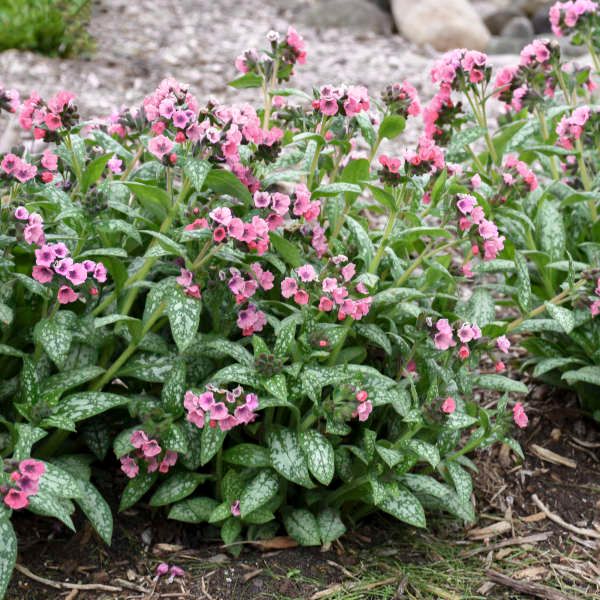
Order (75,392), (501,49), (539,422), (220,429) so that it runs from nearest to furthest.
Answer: (220,429), (75,392), (539,422), (501,49)

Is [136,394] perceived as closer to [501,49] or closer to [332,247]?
[332,247]

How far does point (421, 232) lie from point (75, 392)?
3.94ft

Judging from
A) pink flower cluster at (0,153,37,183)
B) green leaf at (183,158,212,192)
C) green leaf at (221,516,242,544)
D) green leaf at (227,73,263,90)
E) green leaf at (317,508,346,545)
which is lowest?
green leaf at (317,508,346,545)

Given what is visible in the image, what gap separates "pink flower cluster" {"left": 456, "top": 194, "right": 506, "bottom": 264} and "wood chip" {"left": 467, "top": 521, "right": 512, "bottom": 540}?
1017 mm

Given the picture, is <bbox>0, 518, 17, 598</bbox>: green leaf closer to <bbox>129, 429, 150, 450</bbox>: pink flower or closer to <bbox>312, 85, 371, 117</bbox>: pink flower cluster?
<bbox>129, 429, 150, 450</bbox>: pink flower

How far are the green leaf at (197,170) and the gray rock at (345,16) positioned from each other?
678cm

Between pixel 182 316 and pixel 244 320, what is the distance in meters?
0.27

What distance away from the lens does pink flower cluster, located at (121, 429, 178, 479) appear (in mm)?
2445

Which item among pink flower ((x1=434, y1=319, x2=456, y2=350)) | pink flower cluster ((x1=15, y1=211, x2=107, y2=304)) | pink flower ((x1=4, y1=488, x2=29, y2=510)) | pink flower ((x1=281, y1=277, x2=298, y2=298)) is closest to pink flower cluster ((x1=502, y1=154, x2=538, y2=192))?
pink flower ((x1=434, y1=319, x2=456, y2=350))

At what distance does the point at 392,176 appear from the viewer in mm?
2627

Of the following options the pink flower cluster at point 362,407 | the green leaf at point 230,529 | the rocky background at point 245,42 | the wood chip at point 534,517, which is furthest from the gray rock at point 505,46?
the green leaf at point 230,529

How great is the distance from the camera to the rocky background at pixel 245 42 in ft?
20.1

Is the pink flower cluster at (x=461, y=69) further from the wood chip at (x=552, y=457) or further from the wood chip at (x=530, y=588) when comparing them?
the wood chip at (x=530, y=588)

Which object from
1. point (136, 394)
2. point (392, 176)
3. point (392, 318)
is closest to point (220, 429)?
point (136, 394)
